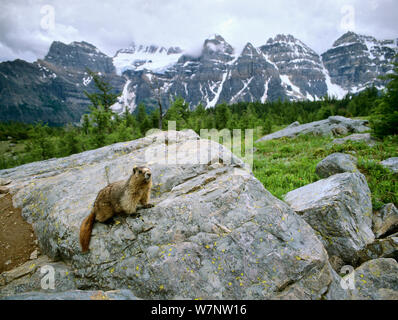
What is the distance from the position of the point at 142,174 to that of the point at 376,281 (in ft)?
19.2

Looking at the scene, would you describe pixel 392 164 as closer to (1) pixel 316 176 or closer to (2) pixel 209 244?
(1) pixel 316 176

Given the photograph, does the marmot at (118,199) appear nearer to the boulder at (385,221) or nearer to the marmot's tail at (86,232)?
the marmot's tail at (86,232)

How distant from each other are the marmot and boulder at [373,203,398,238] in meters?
7.19

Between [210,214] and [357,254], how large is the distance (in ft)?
13.5

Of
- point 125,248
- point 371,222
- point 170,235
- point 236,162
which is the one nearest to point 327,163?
point 371,222

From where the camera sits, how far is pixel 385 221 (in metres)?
6.18

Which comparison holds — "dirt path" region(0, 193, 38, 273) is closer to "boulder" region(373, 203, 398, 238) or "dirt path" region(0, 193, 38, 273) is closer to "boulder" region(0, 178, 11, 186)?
"boulder" region(0, 178, 11, 186)

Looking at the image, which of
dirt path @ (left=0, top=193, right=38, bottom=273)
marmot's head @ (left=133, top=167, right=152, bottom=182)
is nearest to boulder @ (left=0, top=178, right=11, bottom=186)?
dirt path @ (left=0, top=193, right=38, bottom=273)

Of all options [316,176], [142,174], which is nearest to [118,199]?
[142,174]

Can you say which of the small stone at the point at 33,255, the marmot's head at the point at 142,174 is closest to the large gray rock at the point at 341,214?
the marmot's head at the point at 142,174

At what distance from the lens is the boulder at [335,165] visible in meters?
8.43

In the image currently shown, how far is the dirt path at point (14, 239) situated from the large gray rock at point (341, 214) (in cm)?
794
